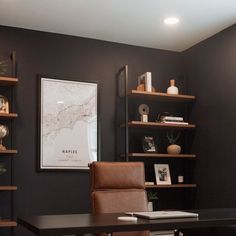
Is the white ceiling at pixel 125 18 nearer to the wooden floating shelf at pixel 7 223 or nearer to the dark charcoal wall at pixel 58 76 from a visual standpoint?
the dark charcoal wall at pixel 58 76

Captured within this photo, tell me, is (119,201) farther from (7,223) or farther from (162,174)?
(162,174)

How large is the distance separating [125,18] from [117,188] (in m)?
1.90

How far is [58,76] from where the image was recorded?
452 centimetres

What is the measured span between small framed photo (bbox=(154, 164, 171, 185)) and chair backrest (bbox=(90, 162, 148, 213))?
1.68 m

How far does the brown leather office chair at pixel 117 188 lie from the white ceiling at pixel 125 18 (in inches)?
63.0

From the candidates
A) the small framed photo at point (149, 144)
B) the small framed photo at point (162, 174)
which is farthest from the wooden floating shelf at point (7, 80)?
the small framed photo at point (162, 174)

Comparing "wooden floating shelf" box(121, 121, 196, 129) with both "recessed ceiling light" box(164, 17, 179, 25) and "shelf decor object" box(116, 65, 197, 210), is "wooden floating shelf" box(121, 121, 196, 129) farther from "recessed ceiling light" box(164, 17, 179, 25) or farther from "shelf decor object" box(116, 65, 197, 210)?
"recessed ceiling light" box(164, 17, 179, 25)

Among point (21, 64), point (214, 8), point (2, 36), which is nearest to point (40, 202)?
point (21, 64)

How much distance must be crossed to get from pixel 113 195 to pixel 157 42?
2466mm

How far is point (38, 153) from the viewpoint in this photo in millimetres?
4336

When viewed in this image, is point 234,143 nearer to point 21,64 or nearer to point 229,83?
point 229,83

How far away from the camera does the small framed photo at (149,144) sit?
4734 mm

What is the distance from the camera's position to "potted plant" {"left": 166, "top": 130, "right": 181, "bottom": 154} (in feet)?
15.7

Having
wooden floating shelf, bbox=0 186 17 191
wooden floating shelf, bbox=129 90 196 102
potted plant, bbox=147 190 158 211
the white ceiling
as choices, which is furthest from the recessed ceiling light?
wooden floating shelf, bbox=0 186 17 191
